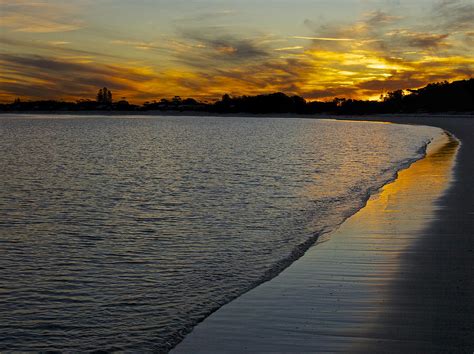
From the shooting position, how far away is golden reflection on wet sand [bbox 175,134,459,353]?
24.8 ft

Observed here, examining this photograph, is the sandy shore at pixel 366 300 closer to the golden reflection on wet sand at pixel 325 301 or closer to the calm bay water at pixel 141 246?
the golden reflection on wet sand at pixel 325 301

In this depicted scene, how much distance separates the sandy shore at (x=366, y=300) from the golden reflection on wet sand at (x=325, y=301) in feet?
0.05

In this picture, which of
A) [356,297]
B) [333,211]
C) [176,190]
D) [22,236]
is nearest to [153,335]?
[356,297]

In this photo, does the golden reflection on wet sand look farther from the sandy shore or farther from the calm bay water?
the calm bay water

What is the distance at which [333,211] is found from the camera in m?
19.6

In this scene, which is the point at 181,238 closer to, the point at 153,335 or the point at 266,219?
the point at 266,219

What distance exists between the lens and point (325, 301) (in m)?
9.18

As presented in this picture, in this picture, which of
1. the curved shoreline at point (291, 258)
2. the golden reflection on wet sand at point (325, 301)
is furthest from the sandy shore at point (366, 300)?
the curved shoreline at point (291, 258)

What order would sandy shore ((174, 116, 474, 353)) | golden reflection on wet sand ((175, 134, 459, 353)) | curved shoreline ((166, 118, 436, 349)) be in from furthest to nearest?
curved shoreline ((166, 118, 436, 349)) → golden reflection on wet sand ((175, 134, 459, 353)) → sandy shore ((174, 116, 474, 353))

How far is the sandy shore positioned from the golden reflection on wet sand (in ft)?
0.05

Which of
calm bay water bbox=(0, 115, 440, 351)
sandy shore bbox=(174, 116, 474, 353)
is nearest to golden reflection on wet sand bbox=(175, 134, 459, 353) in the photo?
sandy shore bbox=(174, 116, 474, 353)

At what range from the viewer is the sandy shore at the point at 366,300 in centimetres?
741

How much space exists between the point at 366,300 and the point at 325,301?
0.65m

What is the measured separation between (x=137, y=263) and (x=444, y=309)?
22.2 feet
